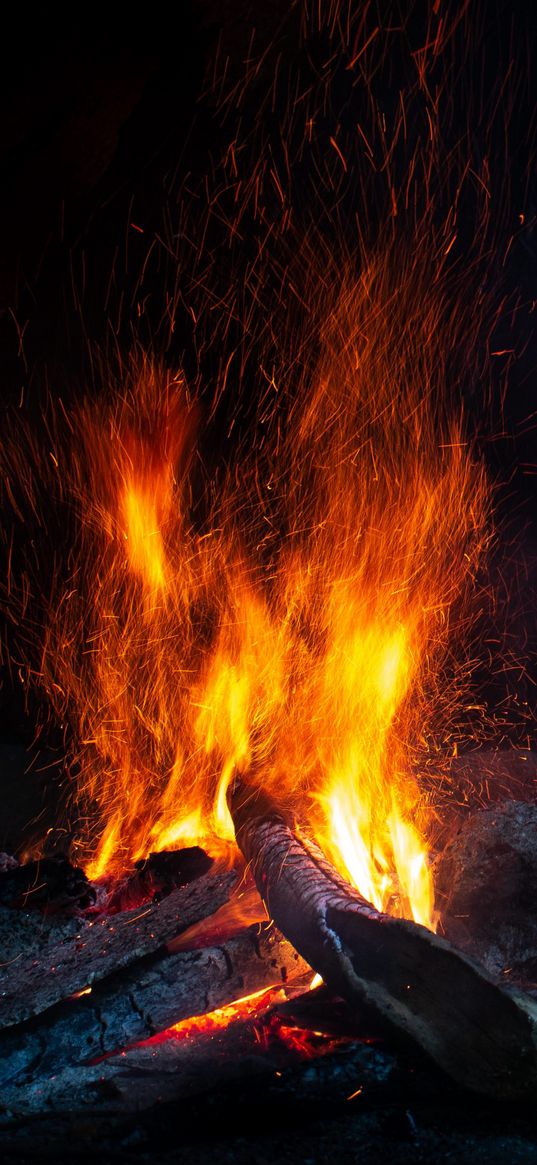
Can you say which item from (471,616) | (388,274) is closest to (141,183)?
(388,274)

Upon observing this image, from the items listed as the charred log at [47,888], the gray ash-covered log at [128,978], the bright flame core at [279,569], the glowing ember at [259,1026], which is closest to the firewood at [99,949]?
the gray ash-covered log at [128,978]

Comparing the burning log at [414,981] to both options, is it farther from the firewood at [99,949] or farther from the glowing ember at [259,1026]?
the firewood at [99,949]

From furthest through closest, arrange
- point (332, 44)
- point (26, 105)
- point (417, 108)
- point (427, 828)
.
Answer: point (417, 108), point (332, 44), point (427, 828), point (26, 105)

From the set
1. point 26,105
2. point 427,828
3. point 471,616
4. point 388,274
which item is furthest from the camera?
point 471,616

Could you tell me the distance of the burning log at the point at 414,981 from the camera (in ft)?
7.03

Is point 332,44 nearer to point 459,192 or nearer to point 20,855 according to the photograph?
point 459,192

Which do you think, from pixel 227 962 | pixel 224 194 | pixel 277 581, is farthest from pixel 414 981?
pixel 224 194

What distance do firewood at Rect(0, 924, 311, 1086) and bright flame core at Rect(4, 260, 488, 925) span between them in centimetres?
161

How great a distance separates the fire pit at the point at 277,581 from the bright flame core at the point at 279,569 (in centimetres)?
2

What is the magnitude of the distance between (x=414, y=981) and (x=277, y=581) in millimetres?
3309

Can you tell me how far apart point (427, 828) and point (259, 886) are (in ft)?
3.48

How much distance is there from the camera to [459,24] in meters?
4.31

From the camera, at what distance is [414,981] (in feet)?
7.73

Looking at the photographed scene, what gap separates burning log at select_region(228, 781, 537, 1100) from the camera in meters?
2.14
